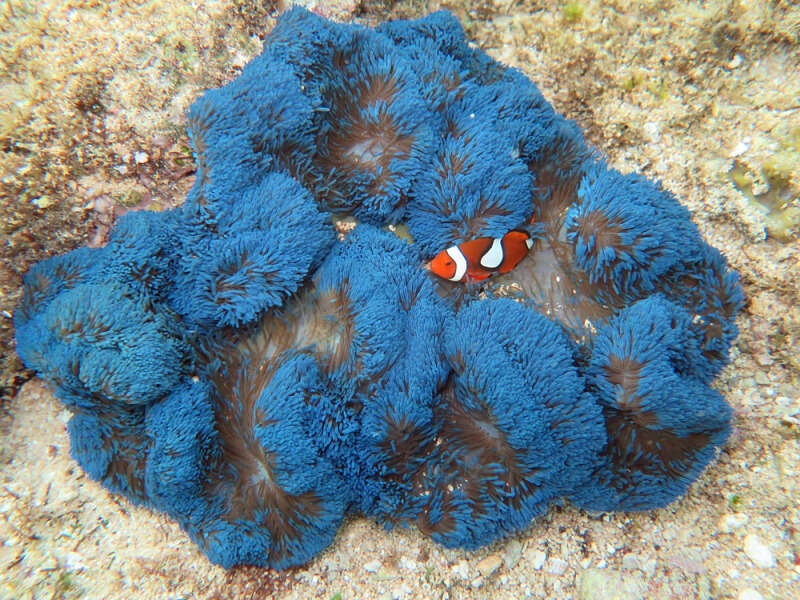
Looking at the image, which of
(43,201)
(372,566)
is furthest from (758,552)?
(43,201)

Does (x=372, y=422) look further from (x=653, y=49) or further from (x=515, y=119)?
(x=653, y=49)

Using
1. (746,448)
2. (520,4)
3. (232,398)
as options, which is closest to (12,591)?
(232,398)

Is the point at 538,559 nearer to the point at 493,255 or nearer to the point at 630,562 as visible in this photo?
the point at 630,562

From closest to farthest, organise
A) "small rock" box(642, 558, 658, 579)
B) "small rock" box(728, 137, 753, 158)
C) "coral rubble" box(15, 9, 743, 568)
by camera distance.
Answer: "coral rubble" box(15, 9, 743, 568), "small rock" box(642, 558, 658, 579), "small rock" box(728, 137, 753, 158)

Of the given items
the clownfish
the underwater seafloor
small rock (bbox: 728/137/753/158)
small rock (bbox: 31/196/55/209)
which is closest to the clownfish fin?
the clownfish

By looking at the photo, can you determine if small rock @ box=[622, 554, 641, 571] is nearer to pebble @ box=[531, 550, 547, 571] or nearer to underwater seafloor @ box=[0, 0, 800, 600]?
underwater seafloor @ box=[0, 0, 800, 600]
